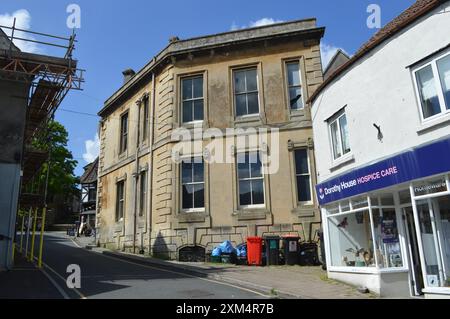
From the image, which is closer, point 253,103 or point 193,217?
point 193,217

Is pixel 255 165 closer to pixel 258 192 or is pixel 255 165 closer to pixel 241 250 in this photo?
pixel 258 192

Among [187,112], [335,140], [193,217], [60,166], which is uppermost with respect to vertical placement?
[60,166]

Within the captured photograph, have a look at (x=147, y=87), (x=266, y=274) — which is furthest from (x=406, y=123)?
(x=147, y=87)

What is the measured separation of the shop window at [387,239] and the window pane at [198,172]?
370 inches

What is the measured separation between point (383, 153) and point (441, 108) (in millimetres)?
1813

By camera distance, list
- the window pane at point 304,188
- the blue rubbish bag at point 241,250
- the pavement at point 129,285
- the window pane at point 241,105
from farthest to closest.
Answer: the window pane at point 241,105 < the window pane at point 304,188 < the blue rubbish bag at point 241,250 < the pavement at point 129,285

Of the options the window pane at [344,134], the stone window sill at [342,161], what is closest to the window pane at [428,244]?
the stone window sill at [342,161]

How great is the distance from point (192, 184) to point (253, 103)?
4732mm

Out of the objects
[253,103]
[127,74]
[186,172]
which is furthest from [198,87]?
[127,74]

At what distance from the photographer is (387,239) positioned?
33.5 ft

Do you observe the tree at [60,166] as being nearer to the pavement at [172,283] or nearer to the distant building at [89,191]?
the distant building at [89,191]

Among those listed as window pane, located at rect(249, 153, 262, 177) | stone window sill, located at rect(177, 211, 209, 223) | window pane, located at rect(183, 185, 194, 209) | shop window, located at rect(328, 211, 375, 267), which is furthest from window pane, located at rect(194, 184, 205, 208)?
shop window, located at rect(328, 211, 375, 267)

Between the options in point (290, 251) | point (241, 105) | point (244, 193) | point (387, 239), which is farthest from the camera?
point (241, 105)

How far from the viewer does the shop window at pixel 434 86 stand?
852cm
